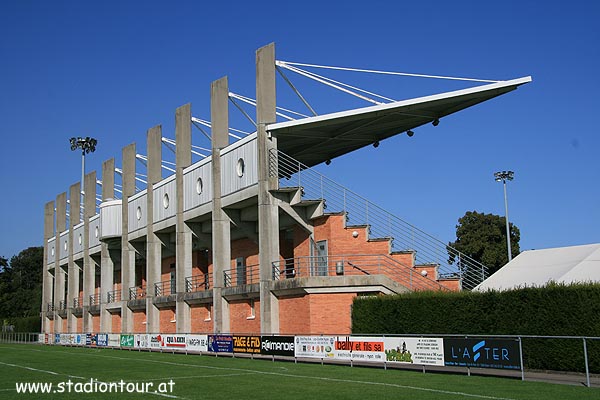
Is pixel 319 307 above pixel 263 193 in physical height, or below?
below

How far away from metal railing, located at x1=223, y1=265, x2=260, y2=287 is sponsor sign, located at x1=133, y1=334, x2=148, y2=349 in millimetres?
5645

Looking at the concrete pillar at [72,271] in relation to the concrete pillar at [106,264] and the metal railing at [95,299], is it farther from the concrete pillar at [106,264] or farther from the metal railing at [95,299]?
the concrete pillar at [106,264]

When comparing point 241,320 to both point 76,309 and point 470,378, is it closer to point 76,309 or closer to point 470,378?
point 470,378

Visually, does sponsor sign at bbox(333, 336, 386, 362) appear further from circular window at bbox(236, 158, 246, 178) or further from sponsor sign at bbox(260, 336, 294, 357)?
circular window at bbox(236, 158, 246, 178)

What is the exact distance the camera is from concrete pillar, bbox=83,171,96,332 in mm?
64944

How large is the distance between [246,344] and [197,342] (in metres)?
5.05

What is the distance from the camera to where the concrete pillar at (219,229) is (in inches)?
1592

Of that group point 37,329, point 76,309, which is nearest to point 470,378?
point 76,309

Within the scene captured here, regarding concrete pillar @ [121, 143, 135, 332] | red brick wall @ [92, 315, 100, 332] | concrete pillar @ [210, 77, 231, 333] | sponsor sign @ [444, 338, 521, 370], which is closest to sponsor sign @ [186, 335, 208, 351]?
concrete pillar @ [210, 77, 231, 333]

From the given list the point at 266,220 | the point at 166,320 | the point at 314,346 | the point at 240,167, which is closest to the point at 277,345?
the point at 314,346

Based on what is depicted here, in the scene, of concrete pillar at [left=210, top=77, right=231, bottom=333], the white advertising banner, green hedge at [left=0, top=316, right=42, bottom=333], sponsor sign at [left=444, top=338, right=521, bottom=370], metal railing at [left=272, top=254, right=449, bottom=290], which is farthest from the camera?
green hedge at [left=0, top=316, right=42, bottom=333]

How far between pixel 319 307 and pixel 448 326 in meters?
6.74

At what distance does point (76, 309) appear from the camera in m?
68.8

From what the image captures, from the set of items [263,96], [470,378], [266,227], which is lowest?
[470,378]
